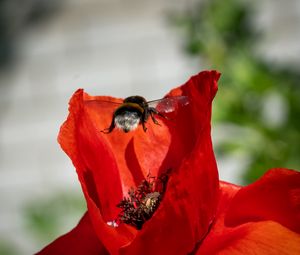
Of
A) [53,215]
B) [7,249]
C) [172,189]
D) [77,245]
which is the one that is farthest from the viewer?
[7,249]

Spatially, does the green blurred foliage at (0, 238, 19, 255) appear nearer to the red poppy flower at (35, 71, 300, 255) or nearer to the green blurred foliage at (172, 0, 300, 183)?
the green blurred foliage at (172, 0, 300, 183)

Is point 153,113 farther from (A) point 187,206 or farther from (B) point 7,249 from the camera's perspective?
(B) point 7,249

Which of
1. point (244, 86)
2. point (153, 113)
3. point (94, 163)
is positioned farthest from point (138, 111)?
point (244, 86)

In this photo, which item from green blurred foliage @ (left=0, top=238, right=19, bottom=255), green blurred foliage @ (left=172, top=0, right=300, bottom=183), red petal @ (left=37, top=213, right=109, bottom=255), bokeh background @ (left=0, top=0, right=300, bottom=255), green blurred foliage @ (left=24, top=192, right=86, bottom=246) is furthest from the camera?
bokeh background @ (left=0, top=0, right=300, bottom=255)

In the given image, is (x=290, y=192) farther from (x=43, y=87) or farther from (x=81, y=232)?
(x=43, y=87)

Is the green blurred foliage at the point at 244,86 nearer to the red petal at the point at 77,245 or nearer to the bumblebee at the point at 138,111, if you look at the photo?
the bumblebee at the point at 138,111

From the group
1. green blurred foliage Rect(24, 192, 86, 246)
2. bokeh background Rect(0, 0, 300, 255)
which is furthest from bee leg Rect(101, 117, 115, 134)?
bokeh background Rect(0, 0, 300, 255)
